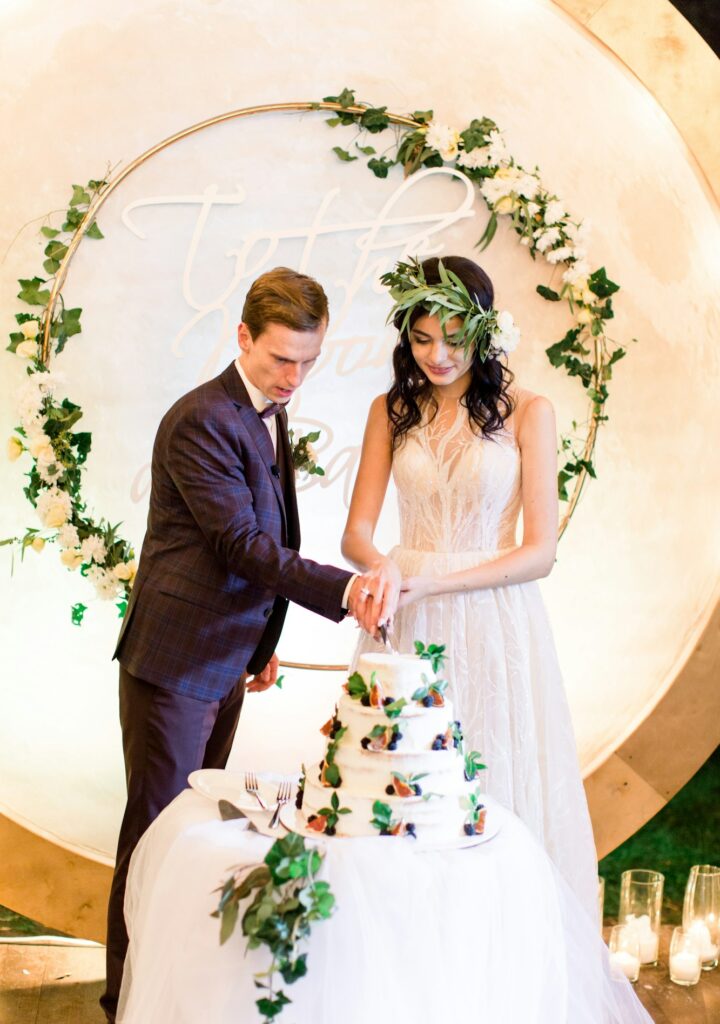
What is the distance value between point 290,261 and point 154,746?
1566 millimetres

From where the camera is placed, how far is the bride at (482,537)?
2689 mm

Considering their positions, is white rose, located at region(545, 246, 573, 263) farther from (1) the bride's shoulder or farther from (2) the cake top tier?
(2) the cake top tier

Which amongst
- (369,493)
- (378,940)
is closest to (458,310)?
(369,493)

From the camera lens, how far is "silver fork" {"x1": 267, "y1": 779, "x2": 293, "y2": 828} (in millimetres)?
1890

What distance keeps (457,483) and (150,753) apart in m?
0.98

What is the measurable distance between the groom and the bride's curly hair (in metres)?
0.31

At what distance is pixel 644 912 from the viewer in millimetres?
3477

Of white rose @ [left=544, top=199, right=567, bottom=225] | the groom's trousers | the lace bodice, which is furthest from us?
white rose @ [left=544, top=199, right=567, bottom=225]

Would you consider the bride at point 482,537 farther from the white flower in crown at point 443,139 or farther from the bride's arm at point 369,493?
the white flower in crown at point 443,139

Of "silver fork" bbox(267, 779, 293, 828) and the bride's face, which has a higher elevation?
the bride's face

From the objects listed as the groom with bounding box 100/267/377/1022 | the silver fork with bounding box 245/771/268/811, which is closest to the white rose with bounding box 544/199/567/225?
the groom with bounding box 100/267/377/1022

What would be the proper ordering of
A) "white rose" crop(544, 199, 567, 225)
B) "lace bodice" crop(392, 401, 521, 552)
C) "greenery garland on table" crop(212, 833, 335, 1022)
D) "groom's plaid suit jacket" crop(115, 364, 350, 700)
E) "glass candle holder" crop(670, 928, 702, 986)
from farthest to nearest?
"white rose" crop(544, 199, 567, 225)
"glass candle holder" crop(670, 928, 702, 986)
"lace bodice" crop(392, 401, 521, 552)
"groom's plaid suit jacket" crop(115, 364, 350, 700)
"greenery garland on table" crop(212, 833, 335, 1022)

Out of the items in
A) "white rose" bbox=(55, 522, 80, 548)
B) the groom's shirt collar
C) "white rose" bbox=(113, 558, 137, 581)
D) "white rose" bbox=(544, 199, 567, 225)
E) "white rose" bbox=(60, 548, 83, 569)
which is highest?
"white rose" bbox=(544, 199, 567, 225)

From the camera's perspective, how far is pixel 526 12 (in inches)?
138
